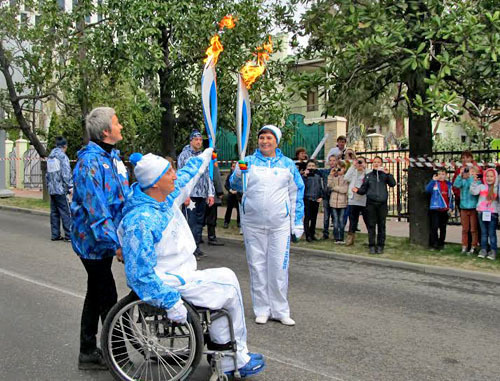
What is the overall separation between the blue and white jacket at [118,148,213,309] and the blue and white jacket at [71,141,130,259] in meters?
0.18

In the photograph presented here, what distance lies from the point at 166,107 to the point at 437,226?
728cm

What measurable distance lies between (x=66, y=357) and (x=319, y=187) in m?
7.51

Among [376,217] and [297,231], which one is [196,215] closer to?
[376,217]

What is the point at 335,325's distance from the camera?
575 cm

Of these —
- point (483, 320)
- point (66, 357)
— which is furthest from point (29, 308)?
point (483, 320)

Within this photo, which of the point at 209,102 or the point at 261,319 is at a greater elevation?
the point at 209,102

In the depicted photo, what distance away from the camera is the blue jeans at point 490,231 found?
9336mm

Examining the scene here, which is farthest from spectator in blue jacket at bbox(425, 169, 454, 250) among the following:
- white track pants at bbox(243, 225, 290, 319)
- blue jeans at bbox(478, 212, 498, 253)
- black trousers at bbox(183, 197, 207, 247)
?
white track pants at bbox(243, 225, 290, 319)

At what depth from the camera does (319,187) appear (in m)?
11.5

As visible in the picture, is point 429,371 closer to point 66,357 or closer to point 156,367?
point 156,367

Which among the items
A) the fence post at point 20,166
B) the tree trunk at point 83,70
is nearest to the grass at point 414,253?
the tree trunk at point 83,70

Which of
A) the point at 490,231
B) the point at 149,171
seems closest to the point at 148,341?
the point at 149,171

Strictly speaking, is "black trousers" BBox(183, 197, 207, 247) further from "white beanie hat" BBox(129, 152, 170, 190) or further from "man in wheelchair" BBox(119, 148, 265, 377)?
"white beanie hat" BBox(129, 152, 170, 190)

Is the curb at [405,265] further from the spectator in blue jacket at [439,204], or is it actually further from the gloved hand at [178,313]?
the gloved hand at [178,313]
